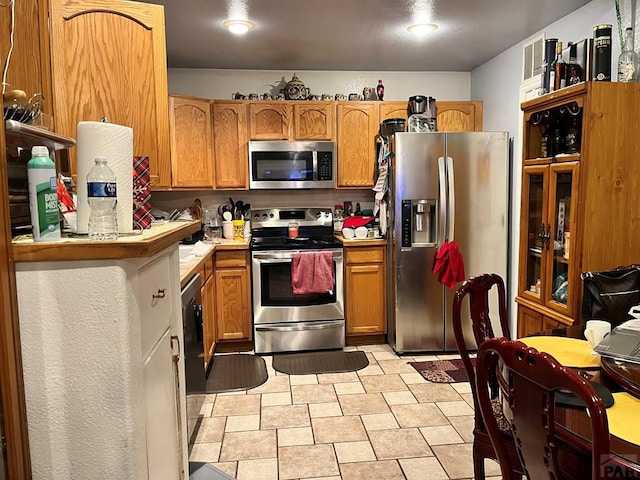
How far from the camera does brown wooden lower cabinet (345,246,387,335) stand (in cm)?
418

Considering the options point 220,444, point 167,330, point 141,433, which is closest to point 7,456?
point 141,433

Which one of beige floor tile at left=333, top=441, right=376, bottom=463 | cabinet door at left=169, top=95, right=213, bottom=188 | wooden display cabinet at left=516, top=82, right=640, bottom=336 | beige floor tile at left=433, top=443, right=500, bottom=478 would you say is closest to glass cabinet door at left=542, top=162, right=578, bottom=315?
wooden display cabinet at left=516, top=82, right=640, bottom=336

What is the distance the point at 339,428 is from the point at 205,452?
2.55 ft

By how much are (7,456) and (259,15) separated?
281cm

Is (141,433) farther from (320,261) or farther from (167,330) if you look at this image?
(320,261)

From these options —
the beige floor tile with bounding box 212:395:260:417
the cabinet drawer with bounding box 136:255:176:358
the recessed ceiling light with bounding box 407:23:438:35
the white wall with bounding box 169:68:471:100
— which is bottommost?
the beige floor tile with bounding box 212:395:260:417

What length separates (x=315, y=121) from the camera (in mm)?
4363

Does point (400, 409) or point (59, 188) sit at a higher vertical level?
point (59, 188)

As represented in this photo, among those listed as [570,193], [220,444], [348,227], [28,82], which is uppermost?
[28,82]

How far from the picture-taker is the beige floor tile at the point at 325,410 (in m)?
2.99

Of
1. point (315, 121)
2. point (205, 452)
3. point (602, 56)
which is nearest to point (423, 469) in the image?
point (205, 452)

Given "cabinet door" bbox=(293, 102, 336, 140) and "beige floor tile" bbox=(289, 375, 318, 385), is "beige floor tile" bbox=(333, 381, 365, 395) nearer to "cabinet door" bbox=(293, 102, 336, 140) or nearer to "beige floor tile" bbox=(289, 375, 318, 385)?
"beige floor tile" bbox=(289, 375, 318, 385)

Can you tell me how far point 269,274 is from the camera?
4039 millimetres

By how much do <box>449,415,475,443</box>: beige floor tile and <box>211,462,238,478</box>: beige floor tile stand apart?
50.0 inches
